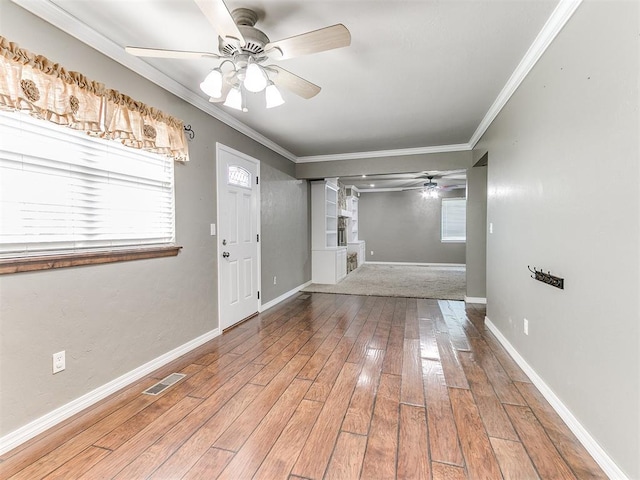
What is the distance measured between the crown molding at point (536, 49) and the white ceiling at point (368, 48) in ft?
0.13

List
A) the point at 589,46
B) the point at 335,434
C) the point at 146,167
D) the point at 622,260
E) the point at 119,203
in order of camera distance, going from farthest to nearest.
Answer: the point at 146,167, the point at 119,203, the point at 335,434, the point at 589,46, the point at 622,260

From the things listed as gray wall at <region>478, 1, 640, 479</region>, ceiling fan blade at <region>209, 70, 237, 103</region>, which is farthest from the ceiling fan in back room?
ceiling fan blade at <region>209, 70, 237, 103</region>

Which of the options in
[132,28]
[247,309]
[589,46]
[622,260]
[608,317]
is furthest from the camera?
[247,309]

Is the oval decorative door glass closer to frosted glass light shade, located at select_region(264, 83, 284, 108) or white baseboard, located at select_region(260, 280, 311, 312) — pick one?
frosted glass light shade, located at select_region(264, 83, 284, 108)

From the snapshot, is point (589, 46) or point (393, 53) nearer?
point (589, 46)

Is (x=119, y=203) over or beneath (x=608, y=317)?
over

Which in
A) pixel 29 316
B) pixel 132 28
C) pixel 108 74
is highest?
pixel 132 28

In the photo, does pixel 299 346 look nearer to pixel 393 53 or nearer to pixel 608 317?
pixel 608 317

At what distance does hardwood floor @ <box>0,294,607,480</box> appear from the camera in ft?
4.96

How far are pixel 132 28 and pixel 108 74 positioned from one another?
380 mm

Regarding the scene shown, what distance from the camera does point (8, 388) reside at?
1662 mm

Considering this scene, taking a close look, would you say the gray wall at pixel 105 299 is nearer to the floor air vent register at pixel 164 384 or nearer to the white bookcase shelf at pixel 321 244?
the floor air vent register at pixel 164 384

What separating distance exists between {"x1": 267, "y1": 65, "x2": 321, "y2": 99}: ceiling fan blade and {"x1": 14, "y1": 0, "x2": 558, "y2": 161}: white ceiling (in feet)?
0.91

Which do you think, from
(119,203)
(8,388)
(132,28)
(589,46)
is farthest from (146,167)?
(589,46)
